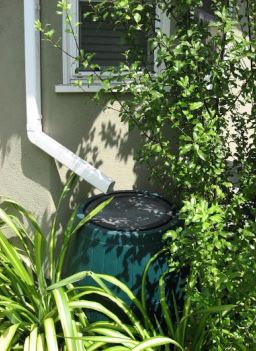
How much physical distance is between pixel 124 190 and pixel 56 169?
0.50m

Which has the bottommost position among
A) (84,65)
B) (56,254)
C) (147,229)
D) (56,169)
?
(56,254)

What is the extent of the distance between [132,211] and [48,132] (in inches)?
31.9

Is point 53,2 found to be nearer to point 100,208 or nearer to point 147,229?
point 100,208

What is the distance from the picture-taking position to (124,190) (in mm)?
2959

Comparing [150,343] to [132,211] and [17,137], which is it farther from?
[17,137]

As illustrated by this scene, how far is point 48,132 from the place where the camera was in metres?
2.87

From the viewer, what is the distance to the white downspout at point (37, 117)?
2660 mm

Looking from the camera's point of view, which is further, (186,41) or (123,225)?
(123,225)

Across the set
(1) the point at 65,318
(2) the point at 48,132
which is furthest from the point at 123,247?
(2) the point at 48,132

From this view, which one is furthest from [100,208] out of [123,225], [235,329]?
[235,329]

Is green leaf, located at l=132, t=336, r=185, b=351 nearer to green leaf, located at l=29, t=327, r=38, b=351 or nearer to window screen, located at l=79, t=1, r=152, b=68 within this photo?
green leaf, located at l=29, t=327, r=38, b=351

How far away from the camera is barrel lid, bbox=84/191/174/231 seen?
2.44m

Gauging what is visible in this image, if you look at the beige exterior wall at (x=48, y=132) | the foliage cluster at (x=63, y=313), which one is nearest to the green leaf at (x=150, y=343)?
the foliage cluster at (x=63, y=313)

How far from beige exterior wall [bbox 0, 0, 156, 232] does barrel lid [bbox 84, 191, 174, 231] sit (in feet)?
0.81
